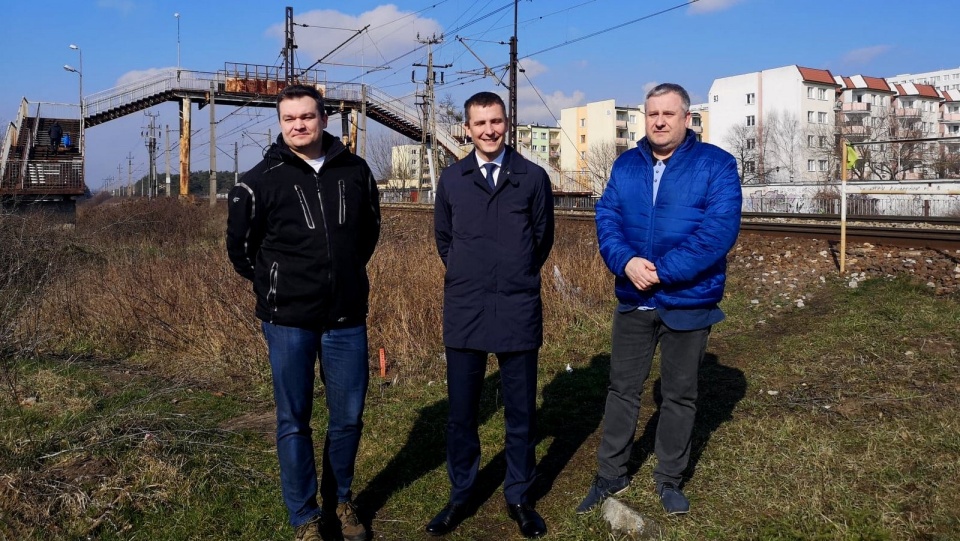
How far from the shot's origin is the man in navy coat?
3705 mm

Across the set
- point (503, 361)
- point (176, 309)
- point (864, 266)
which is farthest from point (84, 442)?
point (864, 266)

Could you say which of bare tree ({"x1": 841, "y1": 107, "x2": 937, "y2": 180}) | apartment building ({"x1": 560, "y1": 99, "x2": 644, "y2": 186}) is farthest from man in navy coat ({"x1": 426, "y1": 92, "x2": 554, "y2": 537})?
apartment building ({"x1": 560, "y1": 99, "x2": 644, "y2": 186})

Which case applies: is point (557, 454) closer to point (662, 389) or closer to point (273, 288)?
point (662, 389)

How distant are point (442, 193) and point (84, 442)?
2.51 meters

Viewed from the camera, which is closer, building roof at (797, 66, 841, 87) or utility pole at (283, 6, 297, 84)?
utility pole at (283, 6, 297, 84)

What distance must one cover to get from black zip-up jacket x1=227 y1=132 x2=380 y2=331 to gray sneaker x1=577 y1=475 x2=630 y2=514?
1.49 m

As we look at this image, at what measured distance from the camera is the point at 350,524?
3697 mm

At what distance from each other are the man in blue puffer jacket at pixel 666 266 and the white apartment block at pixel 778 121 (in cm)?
6796

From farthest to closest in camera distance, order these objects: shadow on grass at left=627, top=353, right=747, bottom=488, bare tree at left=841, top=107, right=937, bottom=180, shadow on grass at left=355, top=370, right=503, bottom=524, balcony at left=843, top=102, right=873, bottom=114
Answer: balcony at left=843, top=102, right=873, bottom=114, bare tree at left=841, top=107, right=937, bottom=180, shadow on grass at left=627, top=353, right=747, bottom=488, shadow on grass at left=355, top=370, right=503, bottom=524

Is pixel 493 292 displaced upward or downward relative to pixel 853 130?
downward

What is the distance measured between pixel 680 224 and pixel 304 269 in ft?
5.82

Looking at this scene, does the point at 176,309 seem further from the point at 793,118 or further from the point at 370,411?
the point at 793,118

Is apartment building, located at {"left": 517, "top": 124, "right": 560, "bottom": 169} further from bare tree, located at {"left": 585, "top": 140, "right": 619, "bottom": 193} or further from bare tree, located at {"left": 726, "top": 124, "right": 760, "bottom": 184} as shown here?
bare tree, located at {"left": 726, "top": 124, "right": 760, "bottom": 184}

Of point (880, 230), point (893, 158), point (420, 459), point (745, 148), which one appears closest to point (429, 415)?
point (420, 459)
